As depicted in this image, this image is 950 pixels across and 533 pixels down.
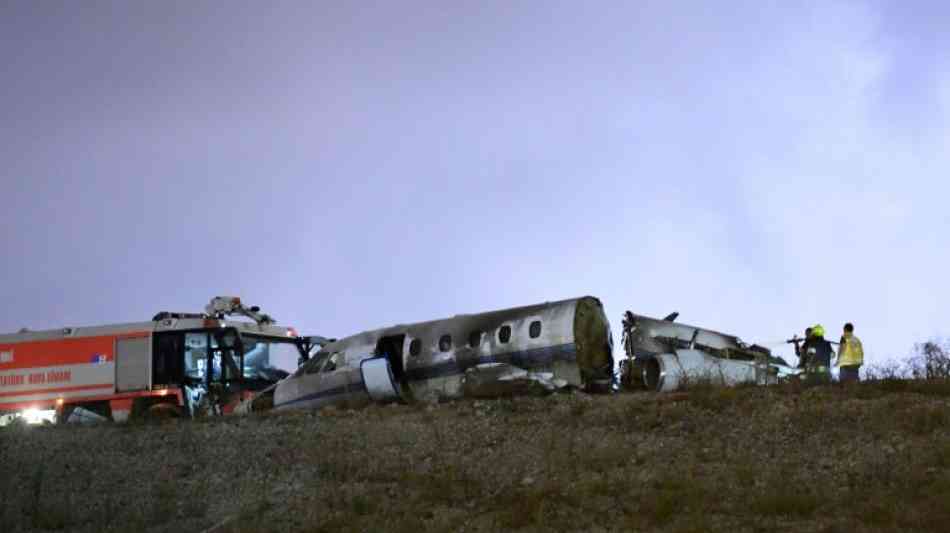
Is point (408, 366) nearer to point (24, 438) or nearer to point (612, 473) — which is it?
point (24, 438)

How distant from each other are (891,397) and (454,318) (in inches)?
343

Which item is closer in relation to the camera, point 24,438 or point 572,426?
point 572,426

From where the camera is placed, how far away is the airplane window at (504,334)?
21297mm

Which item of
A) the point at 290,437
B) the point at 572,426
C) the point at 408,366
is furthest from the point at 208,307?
the point at 572,426

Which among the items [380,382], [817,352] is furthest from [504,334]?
[817,352]

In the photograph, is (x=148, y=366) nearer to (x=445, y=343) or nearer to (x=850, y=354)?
(x=445, y=343)

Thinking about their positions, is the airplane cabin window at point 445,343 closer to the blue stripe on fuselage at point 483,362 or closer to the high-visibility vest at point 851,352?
the blue stripe on fuselage at point 483,362

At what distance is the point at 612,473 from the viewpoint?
1390cm

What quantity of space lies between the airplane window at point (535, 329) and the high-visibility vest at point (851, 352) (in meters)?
5.58

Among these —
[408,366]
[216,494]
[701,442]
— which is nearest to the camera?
[216,494]

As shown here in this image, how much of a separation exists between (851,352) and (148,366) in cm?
1495

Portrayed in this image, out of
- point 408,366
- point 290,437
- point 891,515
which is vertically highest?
point 408,366

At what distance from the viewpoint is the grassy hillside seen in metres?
12.3

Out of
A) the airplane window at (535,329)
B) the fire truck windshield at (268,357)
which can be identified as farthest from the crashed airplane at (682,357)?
the fire truck windshield at (268,357)
